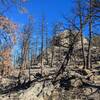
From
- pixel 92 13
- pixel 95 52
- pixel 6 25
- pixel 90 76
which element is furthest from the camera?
pixel 95 52

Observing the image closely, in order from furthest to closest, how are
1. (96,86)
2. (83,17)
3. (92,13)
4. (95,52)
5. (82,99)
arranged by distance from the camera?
(95,52) → (83,17) → (92,13) → (96,86) → (82,99)

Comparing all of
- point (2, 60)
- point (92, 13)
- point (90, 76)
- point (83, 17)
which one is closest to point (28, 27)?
point (83, 17)

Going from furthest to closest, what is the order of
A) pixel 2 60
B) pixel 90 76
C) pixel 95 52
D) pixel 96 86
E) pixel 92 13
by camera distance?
pixel 95 52
pixel 92 13
pixel 90 76
pixel 96 86
pixel 2 60

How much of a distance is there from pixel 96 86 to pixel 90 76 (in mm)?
2698

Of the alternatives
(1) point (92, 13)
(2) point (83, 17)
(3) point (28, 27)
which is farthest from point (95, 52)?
(1) point (92, 13)

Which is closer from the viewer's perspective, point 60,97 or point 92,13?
point 60,97

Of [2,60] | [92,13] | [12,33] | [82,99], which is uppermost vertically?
[92,13]

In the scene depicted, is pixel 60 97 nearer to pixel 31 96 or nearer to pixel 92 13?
pixel 31 96

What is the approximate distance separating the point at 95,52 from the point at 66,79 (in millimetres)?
56441

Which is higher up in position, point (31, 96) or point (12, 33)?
point (12, 33)

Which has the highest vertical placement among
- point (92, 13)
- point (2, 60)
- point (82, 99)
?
point (92, 13)

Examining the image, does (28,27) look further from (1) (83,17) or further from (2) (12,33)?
(2) (12,33)

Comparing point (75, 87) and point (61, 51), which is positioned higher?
point (61, 51)

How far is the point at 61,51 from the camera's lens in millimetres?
85875
